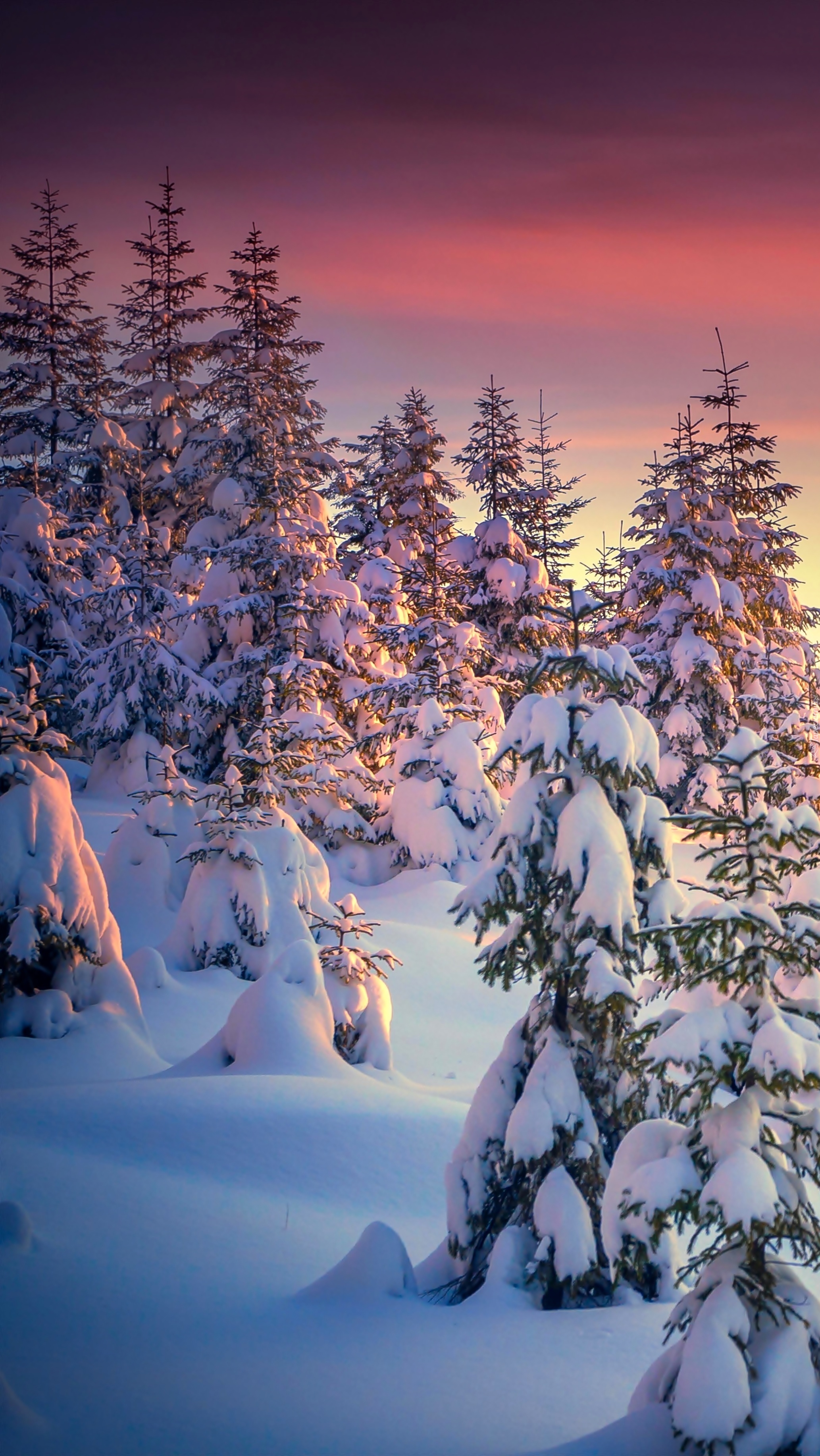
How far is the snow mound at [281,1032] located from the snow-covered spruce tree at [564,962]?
12.2 ft

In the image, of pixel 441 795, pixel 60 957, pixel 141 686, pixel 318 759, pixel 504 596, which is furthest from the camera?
pixel 504 596

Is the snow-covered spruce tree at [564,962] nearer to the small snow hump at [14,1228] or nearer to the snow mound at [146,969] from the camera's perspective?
the small snow hump at [14,1228]

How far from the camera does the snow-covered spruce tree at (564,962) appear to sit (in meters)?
5.82

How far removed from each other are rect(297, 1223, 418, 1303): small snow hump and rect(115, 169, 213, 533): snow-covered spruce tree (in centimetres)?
2566

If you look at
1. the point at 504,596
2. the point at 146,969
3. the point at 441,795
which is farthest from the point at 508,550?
the point at 146,969

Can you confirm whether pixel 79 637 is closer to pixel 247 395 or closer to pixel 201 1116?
pixel 247 395

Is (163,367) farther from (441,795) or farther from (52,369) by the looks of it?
(441,795)

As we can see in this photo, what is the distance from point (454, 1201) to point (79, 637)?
22.7 metres

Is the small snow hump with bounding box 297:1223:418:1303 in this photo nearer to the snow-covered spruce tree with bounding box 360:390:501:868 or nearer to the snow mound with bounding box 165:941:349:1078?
the snow mound with bounding box 165:941:349:1078

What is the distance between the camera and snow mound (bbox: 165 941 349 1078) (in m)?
9.75

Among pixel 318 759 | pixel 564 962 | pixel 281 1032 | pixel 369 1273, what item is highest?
pixel 318 759

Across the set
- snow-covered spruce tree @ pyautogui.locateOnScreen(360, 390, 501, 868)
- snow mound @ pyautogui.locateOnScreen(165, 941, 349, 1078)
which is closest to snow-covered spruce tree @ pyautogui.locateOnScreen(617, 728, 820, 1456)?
snow mound @ pyautogui.locateOnScreen(165, 941, 349, 1078)

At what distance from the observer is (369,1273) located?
18.5 feet

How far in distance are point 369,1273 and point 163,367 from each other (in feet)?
102
